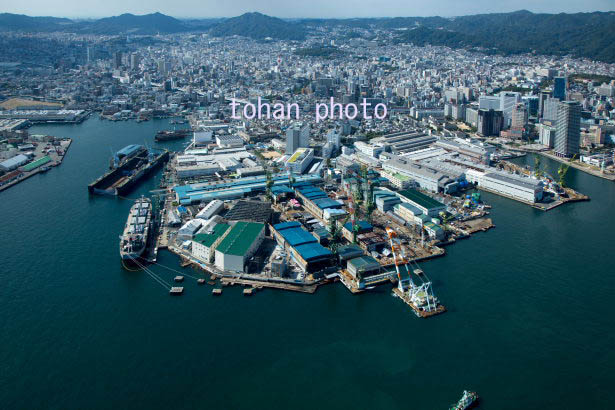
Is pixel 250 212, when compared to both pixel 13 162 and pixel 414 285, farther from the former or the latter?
pixel 13 162

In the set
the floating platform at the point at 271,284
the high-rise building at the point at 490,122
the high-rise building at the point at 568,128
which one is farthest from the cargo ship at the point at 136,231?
the high-rise building at the point at 490,122

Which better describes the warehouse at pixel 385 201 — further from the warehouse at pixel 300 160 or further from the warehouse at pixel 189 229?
the warehouse at pixel 189 229

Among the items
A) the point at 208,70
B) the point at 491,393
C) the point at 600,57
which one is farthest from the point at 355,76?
the point at 491,393

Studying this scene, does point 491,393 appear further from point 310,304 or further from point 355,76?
point 355,76

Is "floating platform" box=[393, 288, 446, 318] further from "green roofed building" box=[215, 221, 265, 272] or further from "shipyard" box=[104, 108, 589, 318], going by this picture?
"green roofed building" box=[215, 221, 265, 272]

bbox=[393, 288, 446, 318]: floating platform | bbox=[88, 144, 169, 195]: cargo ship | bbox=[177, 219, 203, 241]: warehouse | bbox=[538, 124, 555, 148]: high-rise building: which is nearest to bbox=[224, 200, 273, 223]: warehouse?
bbox=[177, 219, 203, 241]: warehouse
